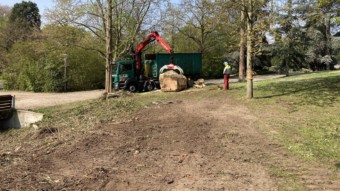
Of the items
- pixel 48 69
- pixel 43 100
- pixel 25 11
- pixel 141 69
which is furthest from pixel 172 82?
pixel 25 11

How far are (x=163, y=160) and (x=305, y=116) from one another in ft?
17.0

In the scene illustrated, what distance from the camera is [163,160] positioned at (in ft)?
21.9

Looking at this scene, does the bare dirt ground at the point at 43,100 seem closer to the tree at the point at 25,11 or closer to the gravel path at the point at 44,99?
the gravel path at the point at 44,99

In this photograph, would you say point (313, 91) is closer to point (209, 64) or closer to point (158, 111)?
point (158, 111)

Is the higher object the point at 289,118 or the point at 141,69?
the point at 141,69

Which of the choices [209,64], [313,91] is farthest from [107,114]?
[209,64]

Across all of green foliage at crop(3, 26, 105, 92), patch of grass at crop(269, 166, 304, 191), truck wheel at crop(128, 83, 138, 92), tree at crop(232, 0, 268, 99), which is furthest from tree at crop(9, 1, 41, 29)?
patch of grass at crop(269, 166, 304, 191)

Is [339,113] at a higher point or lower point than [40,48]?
lower

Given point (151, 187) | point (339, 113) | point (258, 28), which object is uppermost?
point (258, 28)

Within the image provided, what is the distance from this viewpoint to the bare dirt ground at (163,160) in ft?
17.9

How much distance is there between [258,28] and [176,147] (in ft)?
20.3

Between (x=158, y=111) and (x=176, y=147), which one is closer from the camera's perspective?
(x=176, y=147)

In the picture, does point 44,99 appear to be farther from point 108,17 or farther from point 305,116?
point 305,116

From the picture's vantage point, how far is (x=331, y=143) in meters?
7.38
